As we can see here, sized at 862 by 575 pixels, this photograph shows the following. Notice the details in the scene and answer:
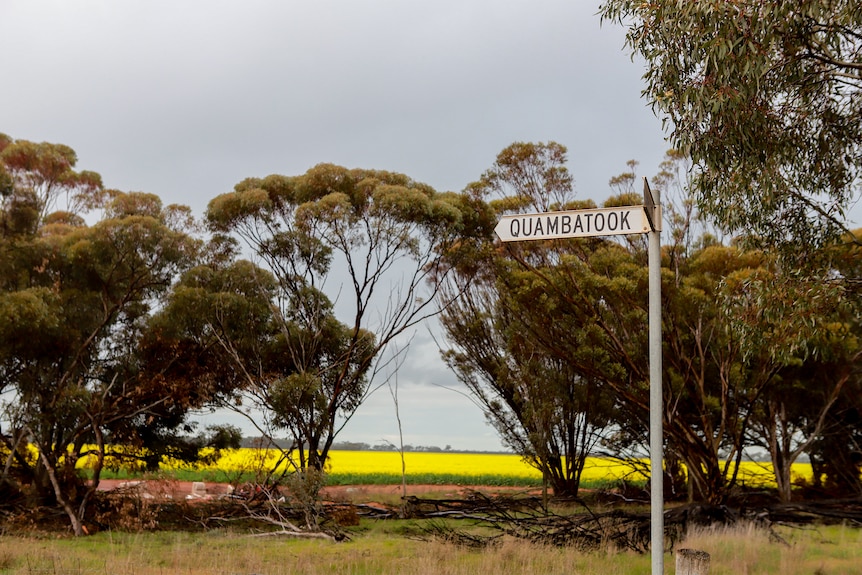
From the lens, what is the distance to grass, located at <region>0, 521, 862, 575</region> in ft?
31.0

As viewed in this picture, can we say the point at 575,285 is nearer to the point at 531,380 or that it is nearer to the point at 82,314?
the point at 531,380

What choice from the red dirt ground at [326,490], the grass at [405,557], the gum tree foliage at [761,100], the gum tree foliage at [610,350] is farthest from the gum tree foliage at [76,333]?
the gum tree foliage at [761,100]

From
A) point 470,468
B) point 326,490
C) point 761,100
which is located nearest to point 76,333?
point 326,490

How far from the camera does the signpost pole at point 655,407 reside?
15.4 ft

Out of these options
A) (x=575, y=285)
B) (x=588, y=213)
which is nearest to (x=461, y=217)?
(x=575, y=285)

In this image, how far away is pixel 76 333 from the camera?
17.3 m

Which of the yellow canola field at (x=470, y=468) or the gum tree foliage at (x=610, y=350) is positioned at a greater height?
the gum tree foliage at (x=610, y=350)

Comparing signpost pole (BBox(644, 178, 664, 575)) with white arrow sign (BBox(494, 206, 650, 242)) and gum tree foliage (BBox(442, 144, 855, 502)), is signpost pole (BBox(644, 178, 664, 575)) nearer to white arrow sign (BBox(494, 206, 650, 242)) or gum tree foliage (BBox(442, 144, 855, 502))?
white arrow sign (BBox(494, 206, 650, 242))

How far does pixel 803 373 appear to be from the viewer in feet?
66.3

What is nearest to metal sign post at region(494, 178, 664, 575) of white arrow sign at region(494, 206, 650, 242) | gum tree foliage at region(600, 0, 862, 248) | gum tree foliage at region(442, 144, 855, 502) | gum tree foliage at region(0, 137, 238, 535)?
white arrow sign at region(494, 206, 650, 242)

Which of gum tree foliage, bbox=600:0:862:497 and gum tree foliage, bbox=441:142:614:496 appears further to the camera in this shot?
gum tree foliage, bbox=441:142:614:496

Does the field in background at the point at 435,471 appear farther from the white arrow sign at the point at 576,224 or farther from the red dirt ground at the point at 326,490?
the white arrow sign at the point at 576,224

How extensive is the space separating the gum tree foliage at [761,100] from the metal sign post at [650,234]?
2980 mm

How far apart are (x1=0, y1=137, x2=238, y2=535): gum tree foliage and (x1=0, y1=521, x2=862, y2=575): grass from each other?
340 centimetres
